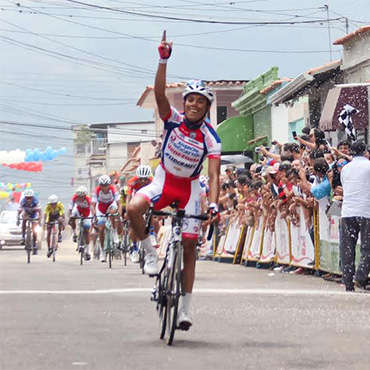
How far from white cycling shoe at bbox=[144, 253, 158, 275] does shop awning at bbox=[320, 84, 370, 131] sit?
18.8 m

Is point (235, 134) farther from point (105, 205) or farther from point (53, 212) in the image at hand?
point (105, 205)

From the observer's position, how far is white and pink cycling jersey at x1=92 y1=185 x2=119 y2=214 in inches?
1028

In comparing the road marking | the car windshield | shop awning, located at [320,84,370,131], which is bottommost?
the road marking

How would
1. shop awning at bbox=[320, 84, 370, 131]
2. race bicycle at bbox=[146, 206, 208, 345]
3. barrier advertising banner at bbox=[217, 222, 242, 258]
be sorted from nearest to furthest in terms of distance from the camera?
Result: race bicycle at bbox=[146, 206, 208, 345], barrier advertising banner at bbox=[217, 222, 242, 258], shop awning at bbox=[320, 84, 370, 131]

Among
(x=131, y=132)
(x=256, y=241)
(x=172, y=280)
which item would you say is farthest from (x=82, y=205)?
(x=131, y=132)

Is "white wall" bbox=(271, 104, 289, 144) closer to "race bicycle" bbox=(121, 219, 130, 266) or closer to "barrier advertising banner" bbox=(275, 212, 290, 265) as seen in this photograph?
"race bicycle" bbox=(121, 219, 130, 266)

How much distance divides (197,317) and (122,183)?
84.7 m

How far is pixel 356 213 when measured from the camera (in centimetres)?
1559

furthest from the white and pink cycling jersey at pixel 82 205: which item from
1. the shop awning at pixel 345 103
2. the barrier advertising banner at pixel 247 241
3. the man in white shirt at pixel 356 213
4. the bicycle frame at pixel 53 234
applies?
the man in white shirt at pixel 356 213

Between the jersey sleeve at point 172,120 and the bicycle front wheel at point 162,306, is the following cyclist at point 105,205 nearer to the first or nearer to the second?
the jersey sleeve at point 172,120

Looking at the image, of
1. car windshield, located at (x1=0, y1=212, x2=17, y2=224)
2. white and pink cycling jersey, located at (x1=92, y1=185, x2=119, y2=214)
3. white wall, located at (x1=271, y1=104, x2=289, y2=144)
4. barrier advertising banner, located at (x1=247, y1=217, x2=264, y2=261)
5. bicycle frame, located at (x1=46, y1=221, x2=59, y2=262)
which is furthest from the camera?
car windshield, located at (x1=0, y1=212, x2=17, y2=224)

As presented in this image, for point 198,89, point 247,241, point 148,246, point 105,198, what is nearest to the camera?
point 198,89

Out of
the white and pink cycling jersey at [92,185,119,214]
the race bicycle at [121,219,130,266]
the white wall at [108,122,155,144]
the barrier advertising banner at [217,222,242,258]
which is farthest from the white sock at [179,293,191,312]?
the white wall at [108,122,155,144]

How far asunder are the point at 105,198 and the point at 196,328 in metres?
15.7
